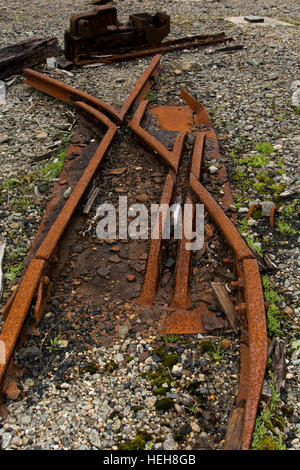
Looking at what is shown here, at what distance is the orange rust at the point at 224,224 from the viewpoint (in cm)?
374

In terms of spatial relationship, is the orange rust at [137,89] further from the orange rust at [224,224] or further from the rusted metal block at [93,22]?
the orange rust at [224,224]

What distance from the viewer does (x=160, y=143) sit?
5.54m

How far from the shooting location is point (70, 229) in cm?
447

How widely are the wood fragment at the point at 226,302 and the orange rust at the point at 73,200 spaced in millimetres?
1421

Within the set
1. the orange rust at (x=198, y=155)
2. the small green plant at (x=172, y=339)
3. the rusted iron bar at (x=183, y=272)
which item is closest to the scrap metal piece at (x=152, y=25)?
the orange rust at (x=198, y=155)

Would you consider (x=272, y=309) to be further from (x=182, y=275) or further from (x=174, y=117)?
(x=174, y=117)

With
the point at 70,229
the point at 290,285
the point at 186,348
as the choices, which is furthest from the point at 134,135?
the point at 186,348

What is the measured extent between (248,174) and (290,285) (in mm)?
2006

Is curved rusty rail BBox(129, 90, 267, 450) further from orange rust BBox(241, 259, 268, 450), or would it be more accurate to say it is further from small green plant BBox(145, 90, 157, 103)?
small green plant BBox(145, 90, 157, 103)

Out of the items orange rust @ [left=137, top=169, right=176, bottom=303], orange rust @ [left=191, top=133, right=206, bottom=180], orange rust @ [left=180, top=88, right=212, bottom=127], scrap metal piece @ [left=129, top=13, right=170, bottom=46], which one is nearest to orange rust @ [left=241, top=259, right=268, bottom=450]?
orange rust @ [left=137, top=169, right=176, bottom=303]

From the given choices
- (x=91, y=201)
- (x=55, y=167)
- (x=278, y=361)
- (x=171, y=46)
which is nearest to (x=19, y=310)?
(x=91, y=201)

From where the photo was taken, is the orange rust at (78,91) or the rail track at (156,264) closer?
the rail track at (156,264)

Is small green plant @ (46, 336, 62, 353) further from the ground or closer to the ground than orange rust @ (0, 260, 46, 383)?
closer to the ground

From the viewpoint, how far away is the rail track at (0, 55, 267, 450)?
10.4 ft
